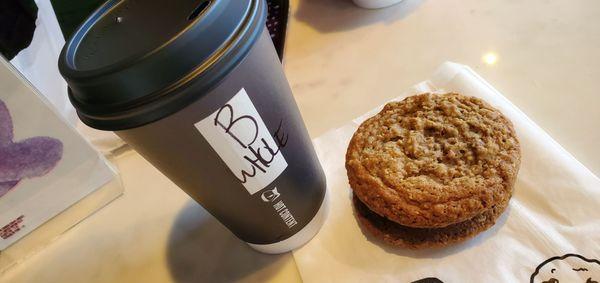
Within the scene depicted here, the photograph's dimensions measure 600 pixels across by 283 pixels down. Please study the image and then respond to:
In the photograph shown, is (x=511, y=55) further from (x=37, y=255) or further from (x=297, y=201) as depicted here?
(x=37, y=255)

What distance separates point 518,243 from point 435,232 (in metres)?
0.09

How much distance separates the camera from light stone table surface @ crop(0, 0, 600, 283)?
1.87 feet

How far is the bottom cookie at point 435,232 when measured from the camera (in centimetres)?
47

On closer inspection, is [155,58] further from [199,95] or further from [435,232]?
[435,232]

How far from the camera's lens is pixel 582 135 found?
1.82ft

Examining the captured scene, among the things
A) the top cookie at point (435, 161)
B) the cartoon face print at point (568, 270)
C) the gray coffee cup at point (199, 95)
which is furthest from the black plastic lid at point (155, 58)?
the cartoon face print at point (568, 270)

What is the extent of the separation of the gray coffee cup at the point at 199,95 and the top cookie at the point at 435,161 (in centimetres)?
9

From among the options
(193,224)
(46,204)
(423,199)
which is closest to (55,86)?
(46,204)

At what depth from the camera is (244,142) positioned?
0.38 meters

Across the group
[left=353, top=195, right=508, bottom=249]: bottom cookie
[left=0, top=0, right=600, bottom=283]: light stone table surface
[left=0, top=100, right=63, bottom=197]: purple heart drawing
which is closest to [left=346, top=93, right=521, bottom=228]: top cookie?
[left=353, top=195, right=508, bottom=249]: bottom cookie

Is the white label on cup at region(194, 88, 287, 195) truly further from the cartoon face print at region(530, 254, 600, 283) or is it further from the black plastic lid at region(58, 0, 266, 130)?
the cartoon face print at region(530, 254, 600, 283)

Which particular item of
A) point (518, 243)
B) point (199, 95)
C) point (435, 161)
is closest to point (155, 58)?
point (199, 95)

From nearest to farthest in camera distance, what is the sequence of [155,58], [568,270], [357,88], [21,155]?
1. [155,58]
2. [568,270]
3. [21,155]
4. [357,88]

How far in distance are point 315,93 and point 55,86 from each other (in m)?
0.44
